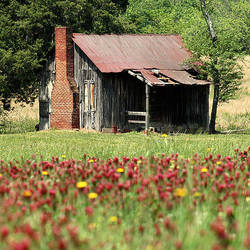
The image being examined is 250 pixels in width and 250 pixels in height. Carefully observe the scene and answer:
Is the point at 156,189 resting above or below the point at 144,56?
below

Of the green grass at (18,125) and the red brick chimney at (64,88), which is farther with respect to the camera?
the green grass at (18,125)

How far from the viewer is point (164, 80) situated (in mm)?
27062

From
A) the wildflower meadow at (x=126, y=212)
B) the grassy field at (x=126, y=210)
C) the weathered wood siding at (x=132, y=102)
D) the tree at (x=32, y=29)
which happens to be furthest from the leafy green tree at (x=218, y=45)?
the wildflower meadow at (x=126, y=212)

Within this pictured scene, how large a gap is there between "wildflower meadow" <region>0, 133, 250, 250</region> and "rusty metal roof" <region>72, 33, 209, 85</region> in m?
19.3

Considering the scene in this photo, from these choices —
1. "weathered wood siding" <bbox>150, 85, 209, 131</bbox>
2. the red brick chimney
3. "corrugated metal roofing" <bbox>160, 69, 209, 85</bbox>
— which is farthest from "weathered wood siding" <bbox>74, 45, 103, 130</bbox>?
"corrugated metal roofing" <bbox>160, 69, 209, 85</bbox>

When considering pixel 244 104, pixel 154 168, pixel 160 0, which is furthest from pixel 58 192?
pixel 160 0

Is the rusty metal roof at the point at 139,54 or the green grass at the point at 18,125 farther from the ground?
the rusty metal roof at the point at 139,54

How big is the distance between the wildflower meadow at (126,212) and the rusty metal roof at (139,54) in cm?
1930

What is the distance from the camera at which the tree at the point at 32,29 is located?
29719 mm

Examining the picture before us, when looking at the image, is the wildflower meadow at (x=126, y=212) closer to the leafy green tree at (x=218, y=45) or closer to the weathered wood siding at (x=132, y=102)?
the weathered wood siding at (x=132, y=102)

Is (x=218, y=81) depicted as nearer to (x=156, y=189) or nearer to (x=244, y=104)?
(x=244, y=104)

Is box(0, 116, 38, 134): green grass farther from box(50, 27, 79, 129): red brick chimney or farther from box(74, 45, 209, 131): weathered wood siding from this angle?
box(74, 45, 209, 131): weathered wood siding

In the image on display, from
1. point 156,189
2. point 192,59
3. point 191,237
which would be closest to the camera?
point 191,237

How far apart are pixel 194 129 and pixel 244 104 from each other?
14.4 metres
